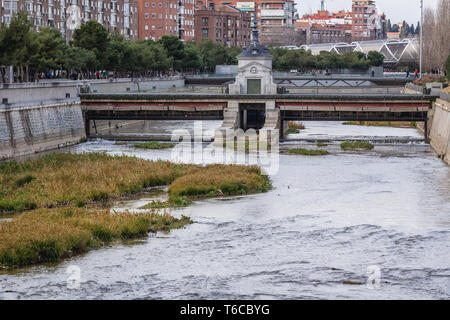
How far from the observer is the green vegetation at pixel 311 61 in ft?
536

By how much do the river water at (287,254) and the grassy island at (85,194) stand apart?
2.69 ft

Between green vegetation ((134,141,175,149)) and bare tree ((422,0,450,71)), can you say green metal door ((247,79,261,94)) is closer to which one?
green vegetation ((134,141,175,149))

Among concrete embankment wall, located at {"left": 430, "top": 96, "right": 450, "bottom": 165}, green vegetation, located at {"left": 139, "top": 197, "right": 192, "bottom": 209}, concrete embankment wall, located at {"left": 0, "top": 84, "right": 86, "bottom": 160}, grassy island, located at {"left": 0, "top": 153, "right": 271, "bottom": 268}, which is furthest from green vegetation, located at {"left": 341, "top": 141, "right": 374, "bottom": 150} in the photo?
green vegetation, located at {"left": 139, "top": 197, "right": 192, "bottom": 209}

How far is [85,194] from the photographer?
38.5m

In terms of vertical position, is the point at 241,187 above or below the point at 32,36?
below

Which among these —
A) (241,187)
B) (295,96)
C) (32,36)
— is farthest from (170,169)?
(32,36)

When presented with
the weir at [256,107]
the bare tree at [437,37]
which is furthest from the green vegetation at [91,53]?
the bare tree at [437,37]

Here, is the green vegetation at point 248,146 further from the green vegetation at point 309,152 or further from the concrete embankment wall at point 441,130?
the concrete embankment wall at point 441,130

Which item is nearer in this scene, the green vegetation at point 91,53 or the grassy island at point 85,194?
the grassy island at point 85,194

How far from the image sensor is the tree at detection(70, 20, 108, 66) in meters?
106
